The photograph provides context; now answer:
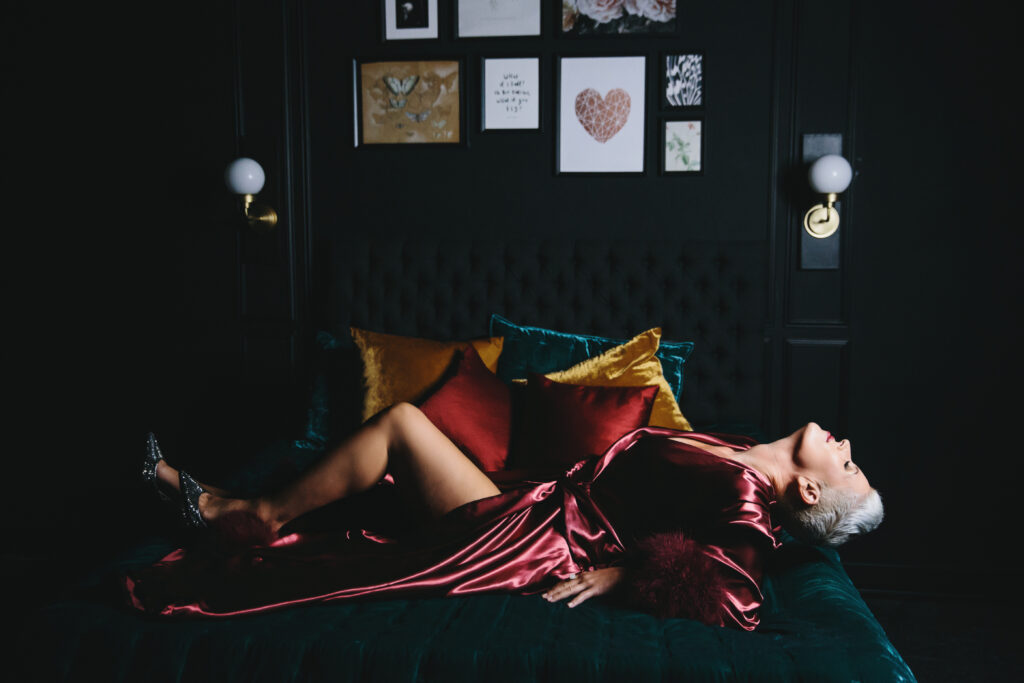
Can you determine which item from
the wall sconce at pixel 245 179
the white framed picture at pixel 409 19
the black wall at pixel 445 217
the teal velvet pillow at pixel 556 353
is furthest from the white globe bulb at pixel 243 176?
the teal velvet pillow at pixel 556 353

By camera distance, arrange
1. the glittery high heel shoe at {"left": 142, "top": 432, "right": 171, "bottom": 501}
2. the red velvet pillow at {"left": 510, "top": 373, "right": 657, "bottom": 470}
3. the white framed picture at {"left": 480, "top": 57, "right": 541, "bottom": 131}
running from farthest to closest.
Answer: the white framed picture at {"left": 480, "top": 57, "right": 541, "bottom": 131} < the red velvet pillow at {"left": 510, "top": 373, "right": 657, "bottom": 470} < the glittery high heel shoe at {"left": 142, "top": 432, "right": 171, "bottom": 501}

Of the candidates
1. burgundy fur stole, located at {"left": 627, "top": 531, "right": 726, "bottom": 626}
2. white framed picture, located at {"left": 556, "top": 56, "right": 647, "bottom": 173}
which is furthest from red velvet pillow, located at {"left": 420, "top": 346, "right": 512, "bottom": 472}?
white framed picture, located at {"left": 556, "top": 56, "right": 647, "bottom": 173}

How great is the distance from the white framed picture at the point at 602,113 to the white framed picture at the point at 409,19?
23.5 inches

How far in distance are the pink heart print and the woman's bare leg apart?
1.64 metres

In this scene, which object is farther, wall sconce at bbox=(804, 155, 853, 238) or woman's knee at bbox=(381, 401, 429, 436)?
wall sconce at bbox=(804, 155, 853, 238)

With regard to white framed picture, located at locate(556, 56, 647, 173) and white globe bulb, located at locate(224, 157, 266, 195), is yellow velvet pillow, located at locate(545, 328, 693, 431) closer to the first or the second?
white framed picture, located at locate(556, 56, 647, 173)

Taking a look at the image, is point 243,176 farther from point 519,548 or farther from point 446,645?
point 446,645

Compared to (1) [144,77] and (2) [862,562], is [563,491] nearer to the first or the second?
(2) [862,562]

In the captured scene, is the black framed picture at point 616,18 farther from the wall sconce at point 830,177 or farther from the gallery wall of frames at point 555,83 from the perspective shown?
the wall sconce at point 830,177

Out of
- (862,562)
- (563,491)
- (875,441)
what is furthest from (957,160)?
(563,491)

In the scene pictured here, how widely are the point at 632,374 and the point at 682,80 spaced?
1.30 metres

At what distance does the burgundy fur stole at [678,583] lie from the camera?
5.30 ft

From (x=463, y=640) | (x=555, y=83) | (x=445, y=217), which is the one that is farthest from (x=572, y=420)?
(x=555, y=83)

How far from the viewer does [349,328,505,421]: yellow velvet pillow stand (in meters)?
2.67
